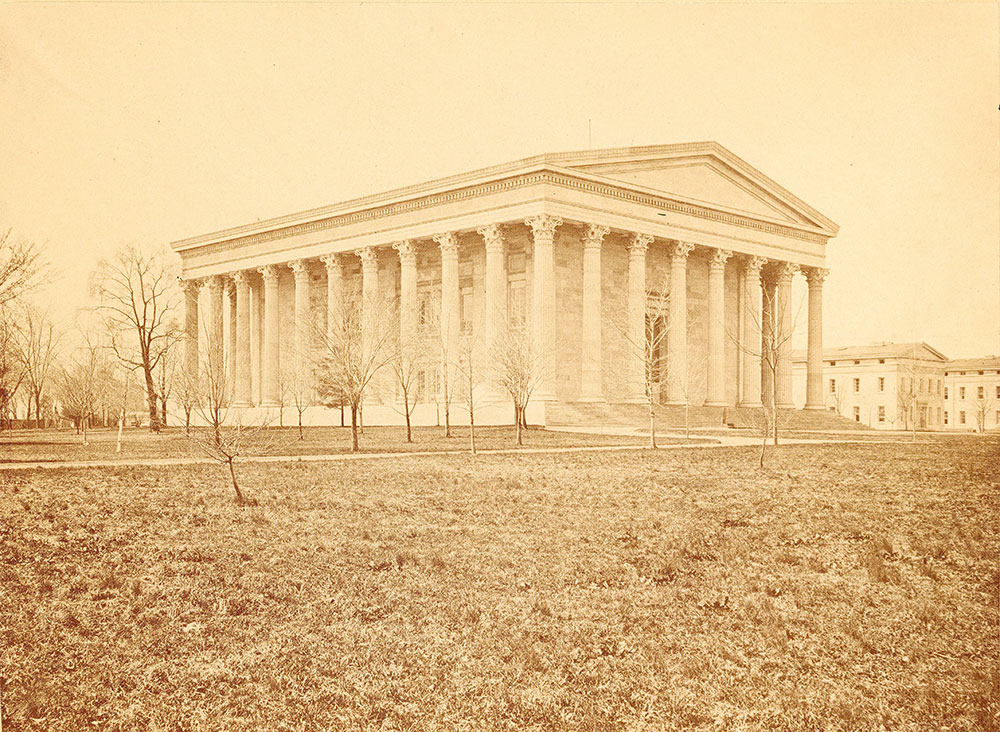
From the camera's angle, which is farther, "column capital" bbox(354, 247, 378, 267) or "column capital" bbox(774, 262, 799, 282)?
"column capital" bbox(774, 262, 799, 282)

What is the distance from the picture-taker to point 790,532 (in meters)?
11.9

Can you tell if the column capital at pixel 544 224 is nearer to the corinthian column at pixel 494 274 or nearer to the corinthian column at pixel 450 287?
→ the corinthian column at pixel 494 274

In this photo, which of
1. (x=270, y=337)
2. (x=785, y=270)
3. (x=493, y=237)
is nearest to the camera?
(x=493, y=237)

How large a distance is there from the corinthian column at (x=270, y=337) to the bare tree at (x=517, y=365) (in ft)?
67.9

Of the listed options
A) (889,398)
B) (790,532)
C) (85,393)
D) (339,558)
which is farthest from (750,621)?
(889,398)

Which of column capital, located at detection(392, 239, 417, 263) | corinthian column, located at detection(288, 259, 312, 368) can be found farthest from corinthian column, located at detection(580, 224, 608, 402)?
corinthian column, located at detection(288, 259, 312, 368)

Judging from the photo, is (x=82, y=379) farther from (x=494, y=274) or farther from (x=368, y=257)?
(x=368, y=257)

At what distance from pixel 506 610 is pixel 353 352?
17.4 metres

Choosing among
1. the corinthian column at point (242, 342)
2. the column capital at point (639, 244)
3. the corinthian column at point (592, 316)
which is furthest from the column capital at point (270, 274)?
the column capital at point (639, 244)

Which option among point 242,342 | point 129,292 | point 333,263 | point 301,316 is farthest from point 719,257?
point 129,292

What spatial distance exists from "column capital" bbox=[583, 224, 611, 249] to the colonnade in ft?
0.15

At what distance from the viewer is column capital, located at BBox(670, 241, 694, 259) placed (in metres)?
40.7

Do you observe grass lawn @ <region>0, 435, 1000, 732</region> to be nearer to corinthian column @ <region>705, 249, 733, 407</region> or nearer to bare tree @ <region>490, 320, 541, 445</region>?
bare tree @ <region>490, 320, 541, 445</region>

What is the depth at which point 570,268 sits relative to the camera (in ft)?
128
